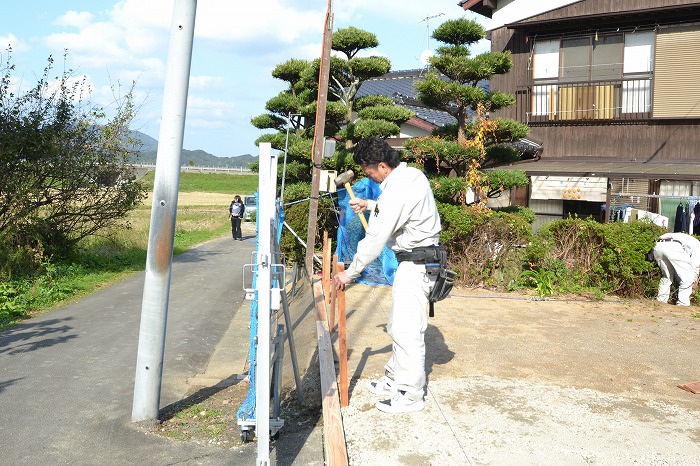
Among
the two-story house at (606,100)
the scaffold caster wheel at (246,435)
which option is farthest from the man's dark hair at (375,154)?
the two-story house at (606,100)

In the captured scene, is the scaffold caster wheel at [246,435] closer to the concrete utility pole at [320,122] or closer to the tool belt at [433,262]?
the tool belt at [433,262]

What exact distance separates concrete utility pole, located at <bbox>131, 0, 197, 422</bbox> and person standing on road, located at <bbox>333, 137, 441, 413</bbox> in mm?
1380

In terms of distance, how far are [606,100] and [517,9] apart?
381 centimetres

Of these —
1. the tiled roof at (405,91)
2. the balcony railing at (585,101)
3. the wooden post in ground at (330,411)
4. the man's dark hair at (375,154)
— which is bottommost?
the wooden post in ground at (330,411)

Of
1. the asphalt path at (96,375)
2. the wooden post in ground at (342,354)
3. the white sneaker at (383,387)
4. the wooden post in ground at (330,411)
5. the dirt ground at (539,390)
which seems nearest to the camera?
the wooden post in ground at (330,411)

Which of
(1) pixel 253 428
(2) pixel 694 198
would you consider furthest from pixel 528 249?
(1) pixel 253 428

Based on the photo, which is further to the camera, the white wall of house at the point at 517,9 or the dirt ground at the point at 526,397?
the white wall of house at the point at 517,9

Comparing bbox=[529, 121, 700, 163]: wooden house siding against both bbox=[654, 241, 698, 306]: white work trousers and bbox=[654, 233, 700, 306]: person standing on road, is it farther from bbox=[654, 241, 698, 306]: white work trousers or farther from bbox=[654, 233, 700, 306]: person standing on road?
bbox=[654, 241, 698, 306]: white work trousers

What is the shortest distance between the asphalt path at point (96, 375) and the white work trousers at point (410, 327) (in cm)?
127

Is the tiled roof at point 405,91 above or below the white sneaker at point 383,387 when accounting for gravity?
above

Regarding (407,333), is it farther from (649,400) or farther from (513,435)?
(649,400)

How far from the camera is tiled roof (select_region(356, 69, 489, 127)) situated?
65.4 ft

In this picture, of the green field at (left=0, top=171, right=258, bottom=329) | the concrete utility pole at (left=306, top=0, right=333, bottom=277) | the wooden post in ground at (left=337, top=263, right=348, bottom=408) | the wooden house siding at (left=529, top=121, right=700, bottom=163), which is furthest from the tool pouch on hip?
the wooden house siding at (left=529, top=121, right=700, bottom=163)

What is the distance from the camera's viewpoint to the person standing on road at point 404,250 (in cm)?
482
